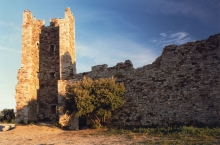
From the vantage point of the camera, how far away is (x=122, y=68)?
Result: 16109 millimetres

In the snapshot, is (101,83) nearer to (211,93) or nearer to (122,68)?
(122,68)

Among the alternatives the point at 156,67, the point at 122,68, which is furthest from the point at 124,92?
the point at 156,67

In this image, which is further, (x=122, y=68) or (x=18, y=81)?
(x=18, y=81)

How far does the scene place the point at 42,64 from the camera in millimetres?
23109

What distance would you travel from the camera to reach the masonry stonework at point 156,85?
12617mm

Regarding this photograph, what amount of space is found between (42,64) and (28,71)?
2275mm

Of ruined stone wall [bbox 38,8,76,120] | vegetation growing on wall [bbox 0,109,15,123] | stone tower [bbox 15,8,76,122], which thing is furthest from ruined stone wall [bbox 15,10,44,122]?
vegetation growing on wall [bbox 0,109,15,123]

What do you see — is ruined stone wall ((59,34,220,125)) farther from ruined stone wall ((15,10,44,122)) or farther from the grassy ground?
ruined stone wall ((15,10,44,122))

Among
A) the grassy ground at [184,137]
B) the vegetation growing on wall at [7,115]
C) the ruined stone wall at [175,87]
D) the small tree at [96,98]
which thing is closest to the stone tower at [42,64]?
the small tree at [96,98]

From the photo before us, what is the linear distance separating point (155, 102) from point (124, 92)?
2.35m

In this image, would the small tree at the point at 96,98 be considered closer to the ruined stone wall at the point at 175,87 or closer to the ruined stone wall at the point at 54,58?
the ruined stone wall at the point at 175,87

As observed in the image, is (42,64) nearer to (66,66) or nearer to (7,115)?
(66,66)

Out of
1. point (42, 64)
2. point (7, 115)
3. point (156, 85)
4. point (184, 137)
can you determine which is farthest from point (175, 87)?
point (7, 115)

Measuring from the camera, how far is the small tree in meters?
14.4
